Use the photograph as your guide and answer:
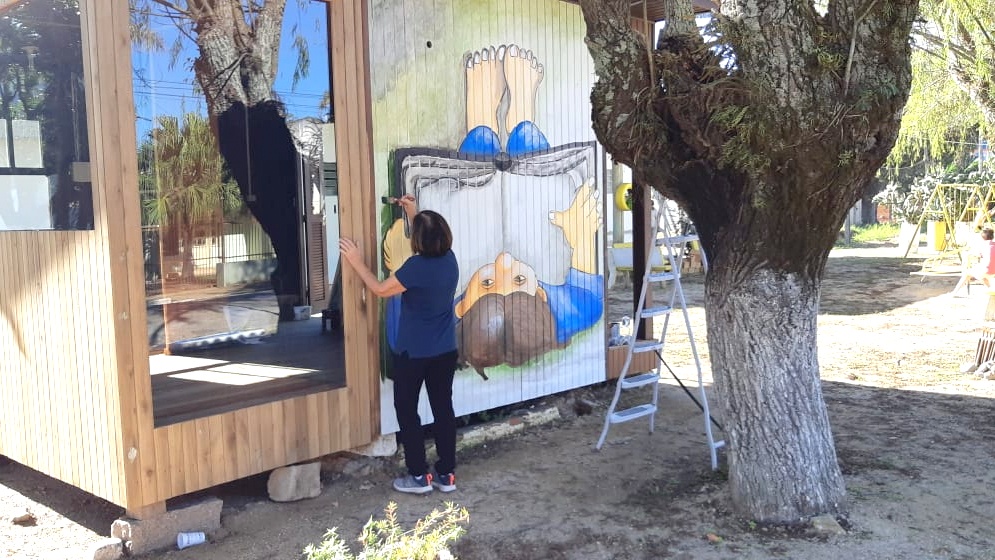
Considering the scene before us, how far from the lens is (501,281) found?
6250 millimetres

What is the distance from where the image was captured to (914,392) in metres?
7.70

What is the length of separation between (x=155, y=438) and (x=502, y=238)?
2.92 metres

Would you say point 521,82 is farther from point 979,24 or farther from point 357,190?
point 979,24

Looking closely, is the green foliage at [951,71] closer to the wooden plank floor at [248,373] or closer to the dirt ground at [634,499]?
the dirt ground at [634,499]

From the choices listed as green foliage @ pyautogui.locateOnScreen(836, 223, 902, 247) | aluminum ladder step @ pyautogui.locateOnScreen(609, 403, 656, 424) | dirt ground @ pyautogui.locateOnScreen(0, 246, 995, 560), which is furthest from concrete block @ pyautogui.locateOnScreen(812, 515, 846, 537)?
green foliage @ pyautogui.locateOnScreen(836, 223, 902, 247)

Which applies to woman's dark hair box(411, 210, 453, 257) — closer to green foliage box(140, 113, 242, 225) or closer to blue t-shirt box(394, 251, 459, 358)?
blue t-shirt box(394, 251, 459, 358)

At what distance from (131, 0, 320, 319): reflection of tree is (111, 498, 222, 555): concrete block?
3.39m

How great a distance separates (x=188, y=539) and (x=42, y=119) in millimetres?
2666

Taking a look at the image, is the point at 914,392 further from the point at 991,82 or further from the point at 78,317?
the point at 78,317

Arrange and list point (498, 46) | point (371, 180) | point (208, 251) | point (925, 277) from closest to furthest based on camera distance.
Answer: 1. point (371, 180)
2. point (498, 46)
3. point (208, 251)
4. point (925, 277)

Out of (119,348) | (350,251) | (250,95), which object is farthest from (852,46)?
(250,95)

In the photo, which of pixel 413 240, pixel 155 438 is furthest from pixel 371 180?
pixel 155 438

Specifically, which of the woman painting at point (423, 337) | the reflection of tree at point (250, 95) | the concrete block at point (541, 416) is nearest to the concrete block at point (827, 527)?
the woman painting at point (423, 337)

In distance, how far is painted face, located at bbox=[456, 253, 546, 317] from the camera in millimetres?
6020
